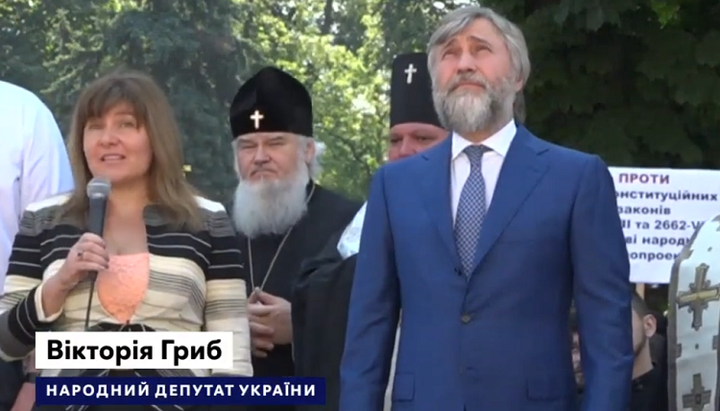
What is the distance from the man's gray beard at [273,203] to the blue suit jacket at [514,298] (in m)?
2.14

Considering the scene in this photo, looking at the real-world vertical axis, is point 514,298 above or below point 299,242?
below

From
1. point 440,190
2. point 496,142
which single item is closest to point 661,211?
point 496,142

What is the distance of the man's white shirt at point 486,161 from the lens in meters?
3.74

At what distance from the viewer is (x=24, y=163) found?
468 cm

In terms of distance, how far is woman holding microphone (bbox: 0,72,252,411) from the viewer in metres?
4.11

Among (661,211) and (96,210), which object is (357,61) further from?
(96,210)

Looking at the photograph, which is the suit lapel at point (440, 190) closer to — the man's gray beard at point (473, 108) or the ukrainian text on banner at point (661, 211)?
the man's gray beard at point (473, 108)

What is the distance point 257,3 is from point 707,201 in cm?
2774

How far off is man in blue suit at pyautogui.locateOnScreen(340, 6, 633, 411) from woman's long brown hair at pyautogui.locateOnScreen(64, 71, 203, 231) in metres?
0.70

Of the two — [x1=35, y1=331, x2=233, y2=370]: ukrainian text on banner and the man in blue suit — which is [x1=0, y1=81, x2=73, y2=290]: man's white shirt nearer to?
[x1=35, y1=331, x2=233, y2=370]: ukrainian text on banner

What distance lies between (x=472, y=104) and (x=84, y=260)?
1084 mm

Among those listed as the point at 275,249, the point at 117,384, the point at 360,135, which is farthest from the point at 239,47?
the point at 117,384

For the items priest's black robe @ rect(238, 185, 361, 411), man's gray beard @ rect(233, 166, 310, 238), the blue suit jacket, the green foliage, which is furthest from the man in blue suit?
man's gray beard @ rect(233, 166, 310, 238)

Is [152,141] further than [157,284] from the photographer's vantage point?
Yes
